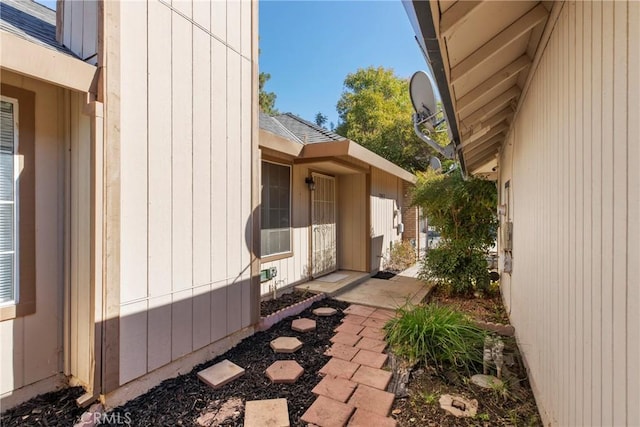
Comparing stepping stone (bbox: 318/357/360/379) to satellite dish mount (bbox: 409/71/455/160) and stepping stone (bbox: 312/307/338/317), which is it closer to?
stepping stone (bbox: 312/307/338/317)

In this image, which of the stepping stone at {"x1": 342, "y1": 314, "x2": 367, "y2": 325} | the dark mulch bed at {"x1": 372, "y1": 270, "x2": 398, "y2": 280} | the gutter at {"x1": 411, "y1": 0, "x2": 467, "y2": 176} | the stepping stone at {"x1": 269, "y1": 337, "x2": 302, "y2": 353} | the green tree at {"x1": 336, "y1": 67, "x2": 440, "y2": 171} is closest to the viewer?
the gutter at {"x1": 411, "y1": 0, "x2": 467, "y2": 176}

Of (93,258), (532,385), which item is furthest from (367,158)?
(93,258)

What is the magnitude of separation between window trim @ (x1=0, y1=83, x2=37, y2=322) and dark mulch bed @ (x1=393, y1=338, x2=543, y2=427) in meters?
3.16

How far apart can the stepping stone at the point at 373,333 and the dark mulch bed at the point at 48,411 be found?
293 cm

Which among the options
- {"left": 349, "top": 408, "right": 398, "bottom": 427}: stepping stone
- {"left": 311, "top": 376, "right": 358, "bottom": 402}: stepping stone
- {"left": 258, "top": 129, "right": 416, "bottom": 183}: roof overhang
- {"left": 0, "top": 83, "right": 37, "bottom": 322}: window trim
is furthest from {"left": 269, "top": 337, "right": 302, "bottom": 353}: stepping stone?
{"left": 258, "top": 129, "right": 416, "bottom": 183}: roof overhang

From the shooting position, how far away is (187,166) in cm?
299

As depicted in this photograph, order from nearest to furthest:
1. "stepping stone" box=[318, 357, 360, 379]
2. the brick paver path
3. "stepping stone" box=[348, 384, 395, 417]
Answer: the brick paver path
"stepping stone" box=[348, 384, 395, 417]
"stepping stone" box=[318, 357, 360, 379]

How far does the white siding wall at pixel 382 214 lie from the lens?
25.0 ft

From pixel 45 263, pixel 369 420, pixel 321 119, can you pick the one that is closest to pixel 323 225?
pixel 369 420

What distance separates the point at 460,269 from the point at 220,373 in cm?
452

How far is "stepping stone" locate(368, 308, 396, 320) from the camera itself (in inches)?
175

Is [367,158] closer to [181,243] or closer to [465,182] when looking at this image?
[465,182]

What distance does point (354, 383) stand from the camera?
2.77m

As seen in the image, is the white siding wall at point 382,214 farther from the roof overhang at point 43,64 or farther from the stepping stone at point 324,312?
the roof overhang at point 43,64
